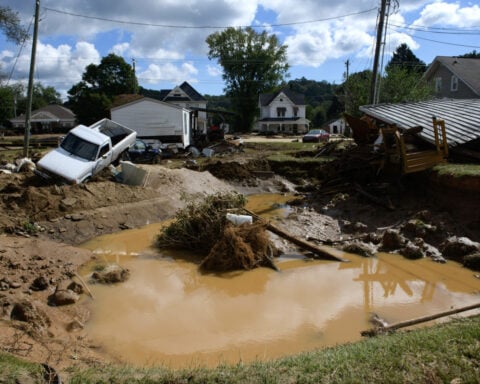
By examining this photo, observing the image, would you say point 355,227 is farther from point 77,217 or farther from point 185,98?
point 185,98

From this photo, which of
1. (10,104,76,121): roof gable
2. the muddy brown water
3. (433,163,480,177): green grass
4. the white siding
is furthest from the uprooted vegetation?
(10,104,76,121): roof gable

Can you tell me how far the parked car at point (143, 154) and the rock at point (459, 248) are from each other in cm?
1598

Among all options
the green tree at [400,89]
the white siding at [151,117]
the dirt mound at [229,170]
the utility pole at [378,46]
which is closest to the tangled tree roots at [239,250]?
the dirt mound at [229,170]

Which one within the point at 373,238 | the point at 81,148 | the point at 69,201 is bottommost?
the point at 373,238

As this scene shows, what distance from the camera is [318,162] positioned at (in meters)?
22.8

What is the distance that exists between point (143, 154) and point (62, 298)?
1617 cm

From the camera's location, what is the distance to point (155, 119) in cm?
3111

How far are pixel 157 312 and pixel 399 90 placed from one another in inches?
1130

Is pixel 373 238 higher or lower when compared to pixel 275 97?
lower

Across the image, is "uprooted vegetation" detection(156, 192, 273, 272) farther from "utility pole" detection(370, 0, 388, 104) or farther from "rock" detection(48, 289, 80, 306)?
"utility pole" detection(370, 0, 388, 104)

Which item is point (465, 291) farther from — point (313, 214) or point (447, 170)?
point (313, 214)

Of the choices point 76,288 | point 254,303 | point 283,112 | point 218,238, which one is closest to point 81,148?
point 218,238

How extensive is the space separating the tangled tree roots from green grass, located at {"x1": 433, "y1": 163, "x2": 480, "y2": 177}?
20.9 ft

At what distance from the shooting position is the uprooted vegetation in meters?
10.3
